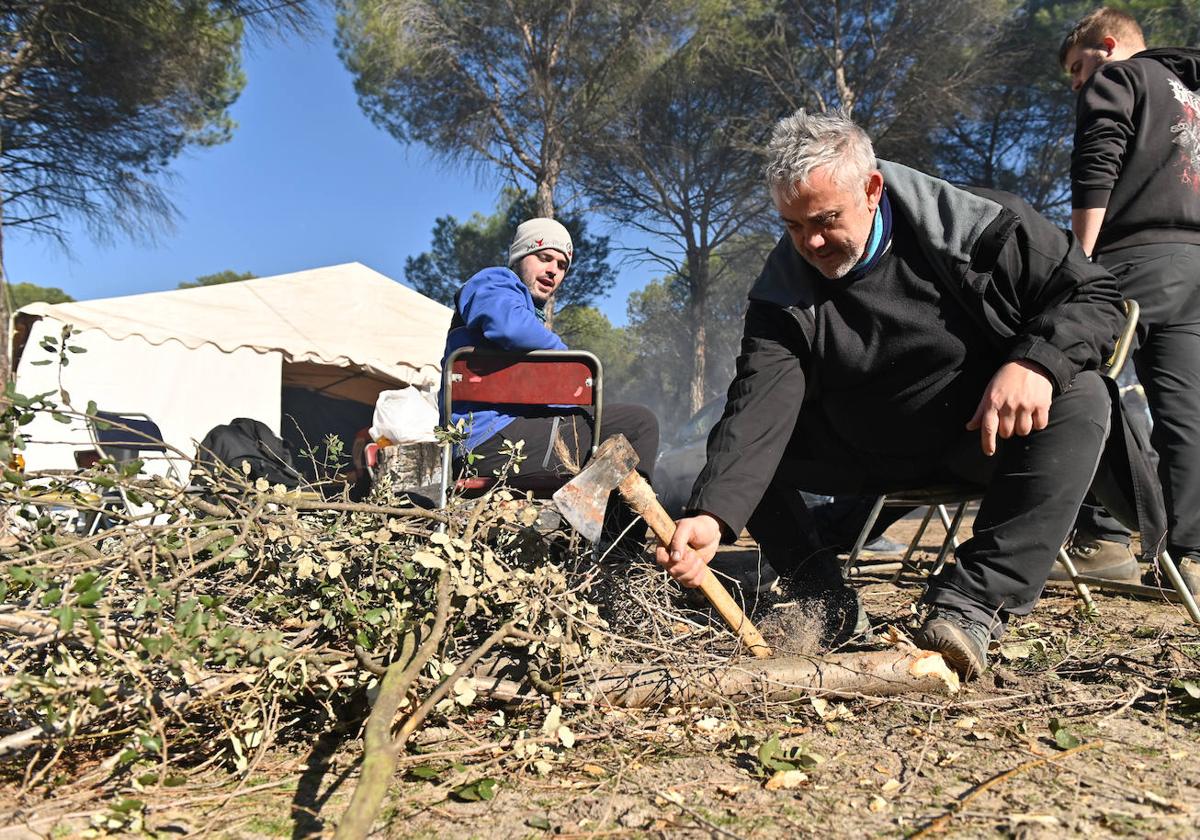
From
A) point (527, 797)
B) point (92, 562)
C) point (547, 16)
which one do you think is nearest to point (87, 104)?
point (547, 16)

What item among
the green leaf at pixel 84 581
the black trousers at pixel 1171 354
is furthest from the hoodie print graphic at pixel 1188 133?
the green leaf at pixel 84 581

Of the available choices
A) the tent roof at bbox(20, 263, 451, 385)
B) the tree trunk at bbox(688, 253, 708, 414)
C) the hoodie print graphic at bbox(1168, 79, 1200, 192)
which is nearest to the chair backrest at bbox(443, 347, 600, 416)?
the hoodie print graphic at bbox(1168, 79, 1200, 192)

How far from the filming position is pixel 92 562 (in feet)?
5.07

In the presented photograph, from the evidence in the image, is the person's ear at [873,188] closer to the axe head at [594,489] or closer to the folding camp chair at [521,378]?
the axe head at [594,489]

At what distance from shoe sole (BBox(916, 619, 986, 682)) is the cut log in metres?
0.03

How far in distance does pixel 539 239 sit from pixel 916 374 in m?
2.03

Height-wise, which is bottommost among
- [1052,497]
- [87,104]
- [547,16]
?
[1052,497]

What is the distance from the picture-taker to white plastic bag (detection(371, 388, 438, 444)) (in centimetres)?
445

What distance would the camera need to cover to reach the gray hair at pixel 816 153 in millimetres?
1948

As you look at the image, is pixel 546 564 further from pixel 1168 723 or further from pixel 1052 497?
pixel 1168 723

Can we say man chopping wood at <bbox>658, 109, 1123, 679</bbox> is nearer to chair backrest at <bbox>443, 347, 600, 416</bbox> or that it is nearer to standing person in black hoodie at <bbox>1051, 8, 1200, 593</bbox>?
standing person in black hoodie at <bbox>1051, 8, 1200, 593</bbox>

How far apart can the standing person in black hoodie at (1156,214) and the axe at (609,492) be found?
4.43ft

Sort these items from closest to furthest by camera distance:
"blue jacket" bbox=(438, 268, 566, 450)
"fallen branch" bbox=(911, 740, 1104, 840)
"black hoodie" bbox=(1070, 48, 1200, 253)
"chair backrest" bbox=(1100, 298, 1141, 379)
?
"fallen branch" bbox=(911, 740, 1104, 840)
"chair backrest" bbox=(1100, 298, 1141, 379)
"black hoodie" bbox=(1070, 48, 1200, 253)
"blue jacket" bbox=(438, 268, 566, 450)

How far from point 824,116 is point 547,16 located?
49.6 feet
